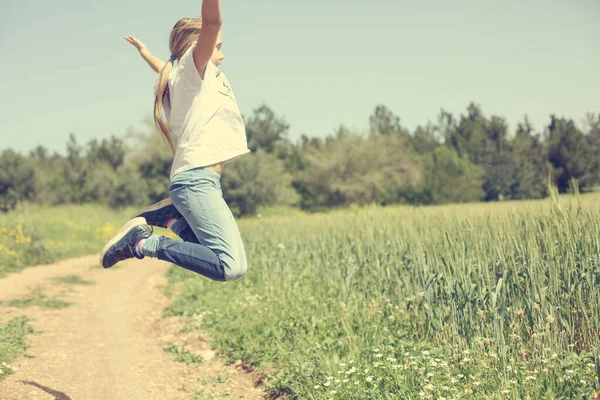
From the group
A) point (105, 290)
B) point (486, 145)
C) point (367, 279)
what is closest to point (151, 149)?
point (486, 145)

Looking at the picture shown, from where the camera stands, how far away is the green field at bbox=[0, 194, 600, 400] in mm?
3602

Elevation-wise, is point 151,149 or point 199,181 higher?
point 151,149

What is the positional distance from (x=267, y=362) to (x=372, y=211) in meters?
5.10

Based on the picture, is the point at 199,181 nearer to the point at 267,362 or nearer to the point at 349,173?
the point at 267,362

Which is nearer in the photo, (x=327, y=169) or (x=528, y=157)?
(x=528, y=157)

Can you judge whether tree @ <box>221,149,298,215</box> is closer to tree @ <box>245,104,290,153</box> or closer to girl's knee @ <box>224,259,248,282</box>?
tree @ <box>245,104,290,153</box>

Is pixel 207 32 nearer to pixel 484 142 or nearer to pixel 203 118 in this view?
pixel 203 118

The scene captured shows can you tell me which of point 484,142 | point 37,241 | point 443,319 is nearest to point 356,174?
point 484,142

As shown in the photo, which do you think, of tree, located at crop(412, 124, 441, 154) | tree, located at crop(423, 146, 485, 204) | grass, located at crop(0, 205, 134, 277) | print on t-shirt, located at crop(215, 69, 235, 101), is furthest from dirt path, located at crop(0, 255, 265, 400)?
tree, located at crop(412, 124, 441, 154)

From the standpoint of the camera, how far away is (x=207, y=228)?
3707 millimetres

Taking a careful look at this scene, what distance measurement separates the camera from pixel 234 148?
371 cm

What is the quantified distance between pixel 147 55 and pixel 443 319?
11.3 feet

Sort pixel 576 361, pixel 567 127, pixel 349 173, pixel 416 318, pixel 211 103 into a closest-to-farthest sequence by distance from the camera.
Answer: pixel 576 361
pixel 211 103
pixel 416 318
pixel 567 127
pixel 349 173

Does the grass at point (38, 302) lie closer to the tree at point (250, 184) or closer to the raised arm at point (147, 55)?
the raised arm at point (147, 55)
